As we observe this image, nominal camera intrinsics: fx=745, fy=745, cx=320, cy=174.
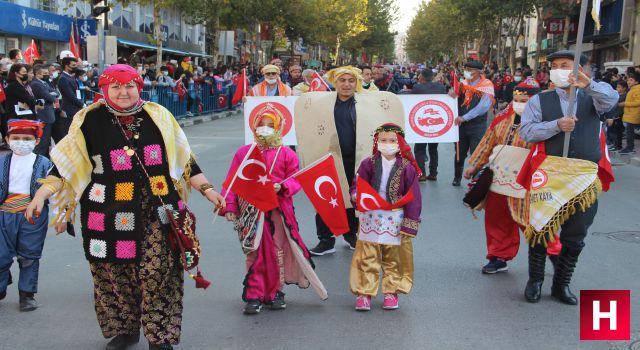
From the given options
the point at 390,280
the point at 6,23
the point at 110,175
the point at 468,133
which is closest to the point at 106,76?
the point at 110,175

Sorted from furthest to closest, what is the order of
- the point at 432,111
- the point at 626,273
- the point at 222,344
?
the point at 432,111 < the point at 626,273 < the point at 222,344

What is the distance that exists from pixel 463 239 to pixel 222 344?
12.5ft

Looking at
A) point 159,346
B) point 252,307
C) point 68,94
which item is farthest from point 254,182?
point 68,94

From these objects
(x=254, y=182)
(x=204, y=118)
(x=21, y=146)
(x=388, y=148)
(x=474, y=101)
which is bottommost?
(x=204, y=118)

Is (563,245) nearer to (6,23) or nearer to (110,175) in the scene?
(110,175)

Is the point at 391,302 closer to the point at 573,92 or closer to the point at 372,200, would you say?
the point at 372,200

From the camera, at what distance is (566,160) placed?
5.35m

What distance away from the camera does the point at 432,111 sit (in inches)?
405

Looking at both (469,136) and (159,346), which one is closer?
(159,346)

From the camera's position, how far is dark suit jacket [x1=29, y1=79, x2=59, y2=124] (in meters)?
12.6

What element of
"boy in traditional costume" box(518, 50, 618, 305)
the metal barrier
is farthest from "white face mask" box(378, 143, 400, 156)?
the metal barrier

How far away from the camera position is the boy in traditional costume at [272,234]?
543 cm
